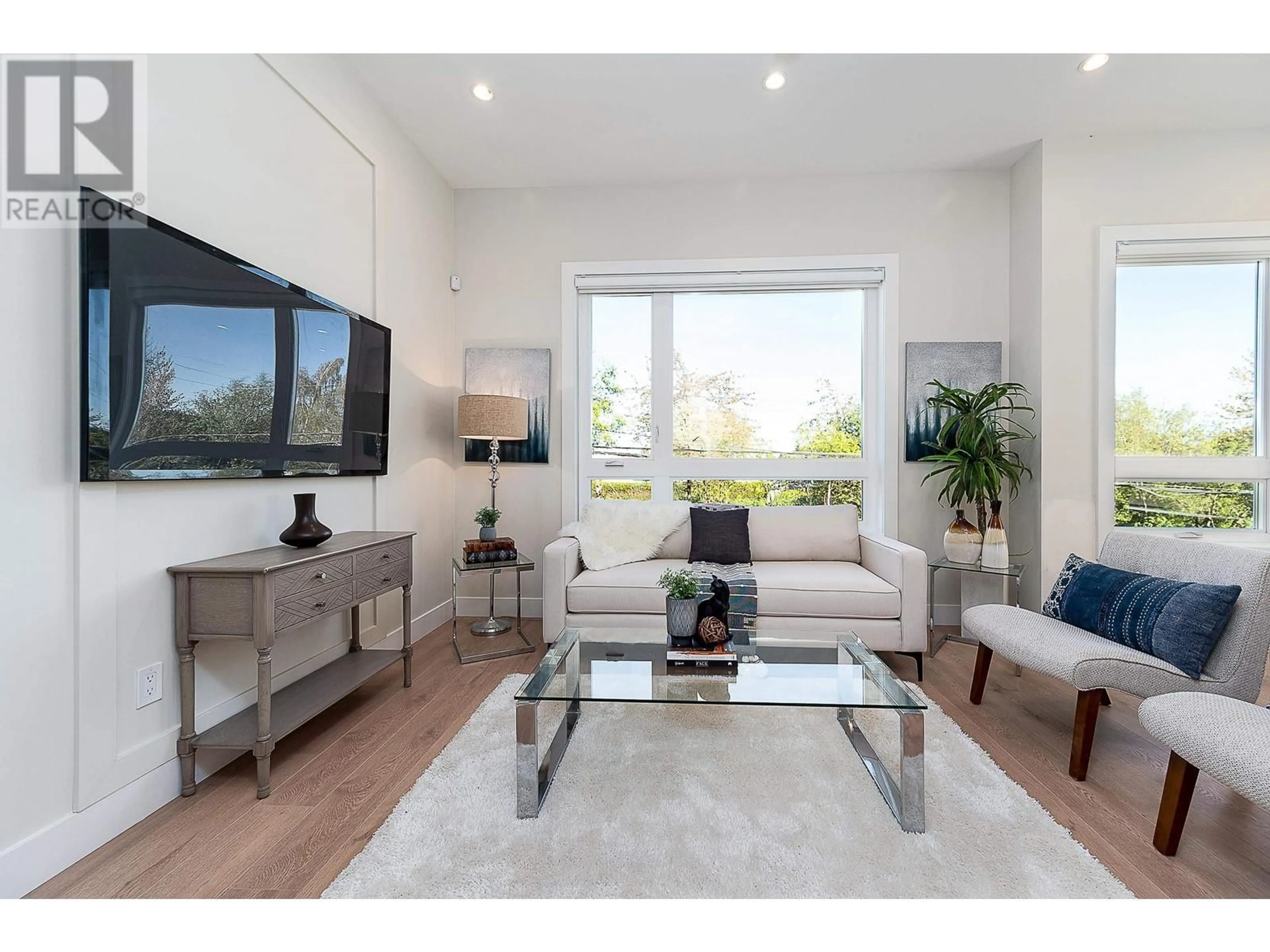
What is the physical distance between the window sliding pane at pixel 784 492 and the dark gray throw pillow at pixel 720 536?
20.4 inches

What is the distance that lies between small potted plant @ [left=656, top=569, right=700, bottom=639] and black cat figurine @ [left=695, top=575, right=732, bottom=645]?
0.02 meters

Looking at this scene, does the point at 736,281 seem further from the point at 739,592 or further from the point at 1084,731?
the point at 1084,731

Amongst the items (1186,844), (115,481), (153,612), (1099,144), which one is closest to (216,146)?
(115,481)

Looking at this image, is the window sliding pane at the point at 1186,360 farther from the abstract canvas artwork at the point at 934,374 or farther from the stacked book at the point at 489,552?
the stacked book at the point at 489,552

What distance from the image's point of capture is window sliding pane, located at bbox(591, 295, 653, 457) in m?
3.96

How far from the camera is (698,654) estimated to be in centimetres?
201

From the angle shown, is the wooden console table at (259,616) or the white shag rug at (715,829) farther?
Answer: the wooden console table at (259,616)

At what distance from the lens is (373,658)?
254 centimetres

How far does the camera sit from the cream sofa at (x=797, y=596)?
2.74 meters

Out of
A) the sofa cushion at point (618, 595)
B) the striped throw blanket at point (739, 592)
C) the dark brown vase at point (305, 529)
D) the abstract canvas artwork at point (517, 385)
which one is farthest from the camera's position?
the abstract canvas artwork at point (517, 385)

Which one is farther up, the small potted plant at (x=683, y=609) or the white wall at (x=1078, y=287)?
the white wall at (x=1078, y=287)

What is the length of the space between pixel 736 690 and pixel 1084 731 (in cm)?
118

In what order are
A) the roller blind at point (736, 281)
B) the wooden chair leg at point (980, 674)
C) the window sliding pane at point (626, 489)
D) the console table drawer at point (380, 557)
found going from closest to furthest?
the console table drawer at point (380, 557) → the wooden chair leg at point (980, 674) → the roller blind at point (736, 281) → the window sliding pane at point (626, 489)

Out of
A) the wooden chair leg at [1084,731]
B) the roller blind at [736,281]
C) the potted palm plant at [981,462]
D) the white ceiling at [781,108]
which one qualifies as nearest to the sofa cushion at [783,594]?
the potted palm plant at [981,462]
